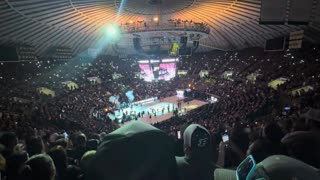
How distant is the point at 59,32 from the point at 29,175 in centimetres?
3276

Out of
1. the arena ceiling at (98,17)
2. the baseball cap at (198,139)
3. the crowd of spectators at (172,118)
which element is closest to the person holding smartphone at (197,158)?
the baseball cap at (198,139)

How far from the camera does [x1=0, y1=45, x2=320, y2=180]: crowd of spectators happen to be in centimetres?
346

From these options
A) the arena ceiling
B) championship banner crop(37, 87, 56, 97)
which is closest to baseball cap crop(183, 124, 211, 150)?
the arena ceiling

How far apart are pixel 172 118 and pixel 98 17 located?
13.7m

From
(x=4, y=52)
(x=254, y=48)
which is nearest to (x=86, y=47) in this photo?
(x=4, y=52)

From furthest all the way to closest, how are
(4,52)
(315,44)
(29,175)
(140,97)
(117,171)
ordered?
(140,97), (315,44), (4,52), (29,175), (117,171)

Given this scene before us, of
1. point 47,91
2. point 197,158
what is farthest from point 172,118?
point 197,158

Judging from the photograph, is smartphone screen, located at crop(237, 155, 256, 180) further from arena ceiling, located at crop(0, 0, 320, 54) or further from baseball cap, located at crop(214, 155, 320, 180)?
arena ceiling, located at crop(0, 0, 320, 54)

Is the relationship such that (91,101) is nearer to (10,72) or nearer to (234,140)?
(10,72)

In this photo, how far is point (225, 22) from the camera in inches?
1339

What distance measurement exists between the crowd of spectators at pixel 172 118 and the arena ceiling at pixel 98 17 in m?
5.30

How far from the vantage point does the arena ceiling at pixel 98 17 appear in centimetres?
2522

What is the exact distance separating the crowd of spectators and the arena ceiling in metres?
5.30

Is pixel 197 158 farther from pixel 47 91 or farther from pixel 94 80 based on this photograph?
pixel 94 80
